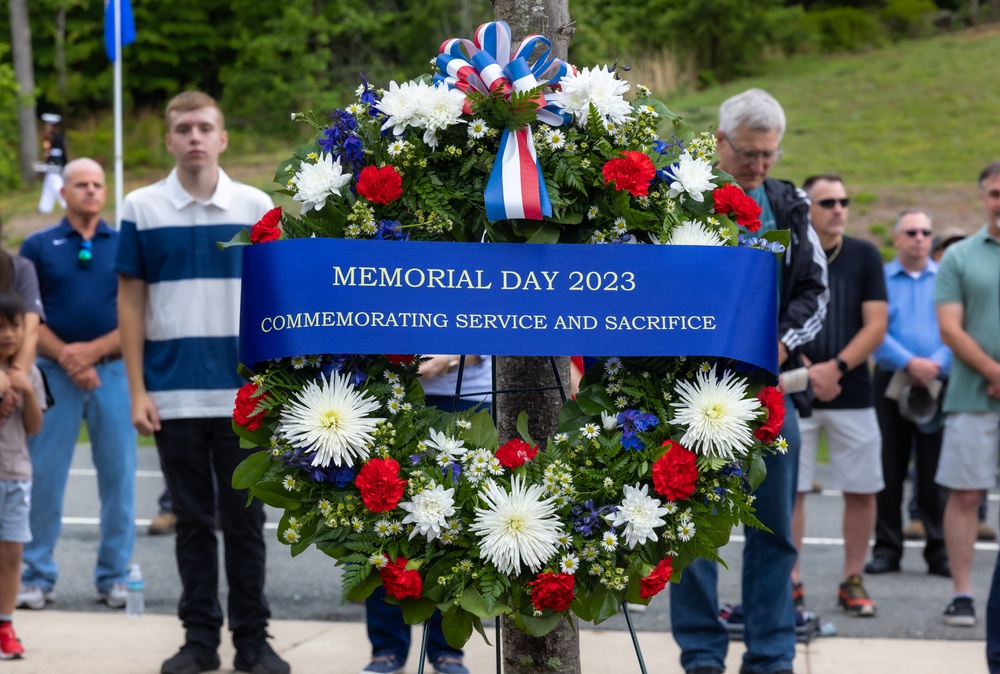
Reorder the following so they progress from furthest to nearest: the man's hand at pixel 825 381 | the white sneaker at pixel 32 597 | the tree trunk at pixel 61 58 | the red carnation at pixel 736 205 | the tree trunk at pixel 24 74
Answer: the tree trunk at pixel 61 58 → the tree trunk at pixel 24 74 → the man's hand at pixel 825 381 → the white sneaker at pixel 32 597 → the red carnation at pixel 736 205

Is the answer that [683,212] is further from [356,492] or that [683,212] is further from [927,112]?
[927,112]

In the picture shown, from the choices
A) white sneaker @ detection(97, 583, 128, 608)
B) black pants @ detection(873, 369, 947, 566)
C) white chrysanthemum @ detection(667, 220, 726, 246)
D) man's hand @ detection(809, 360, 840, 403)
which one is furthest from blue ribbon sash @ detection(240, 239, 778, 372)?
black pants @ detection(873, 369, 947, 566)

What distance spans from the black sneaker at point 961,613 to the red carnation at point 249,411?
4.17m

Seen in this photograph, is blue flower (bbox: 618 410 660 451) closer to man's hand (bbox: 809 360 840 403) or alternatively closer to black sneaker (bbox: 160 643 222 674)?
black sneaker (bbox: 160 643 222 674)

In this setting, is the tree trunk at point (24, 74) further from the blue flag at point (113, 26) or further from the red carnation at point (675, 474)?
the red carnation at point (675, 474)

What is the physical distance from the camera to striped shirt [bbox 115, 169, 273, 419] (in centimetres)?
506

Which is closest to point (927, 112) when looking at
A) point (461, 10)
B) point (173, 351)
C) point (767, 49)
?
point (767, 49)

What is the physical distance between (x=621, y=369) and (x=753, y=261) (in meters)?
0.49

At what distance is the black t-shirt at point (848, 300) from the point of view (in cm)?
672

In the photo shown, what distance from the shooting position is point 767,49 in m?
30.9

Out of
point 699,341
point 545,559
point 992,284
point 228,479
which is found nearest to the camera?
point 545,559

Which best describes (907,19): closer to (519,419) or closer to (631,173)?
(631,173)

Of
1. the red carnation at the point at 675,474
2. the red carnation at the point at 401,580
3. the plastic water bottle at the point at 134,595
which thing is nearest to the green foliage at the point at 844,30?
the plastic water bottle at the point at 134,595

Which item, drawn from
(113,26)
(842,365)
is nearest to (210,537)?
(842,365)
